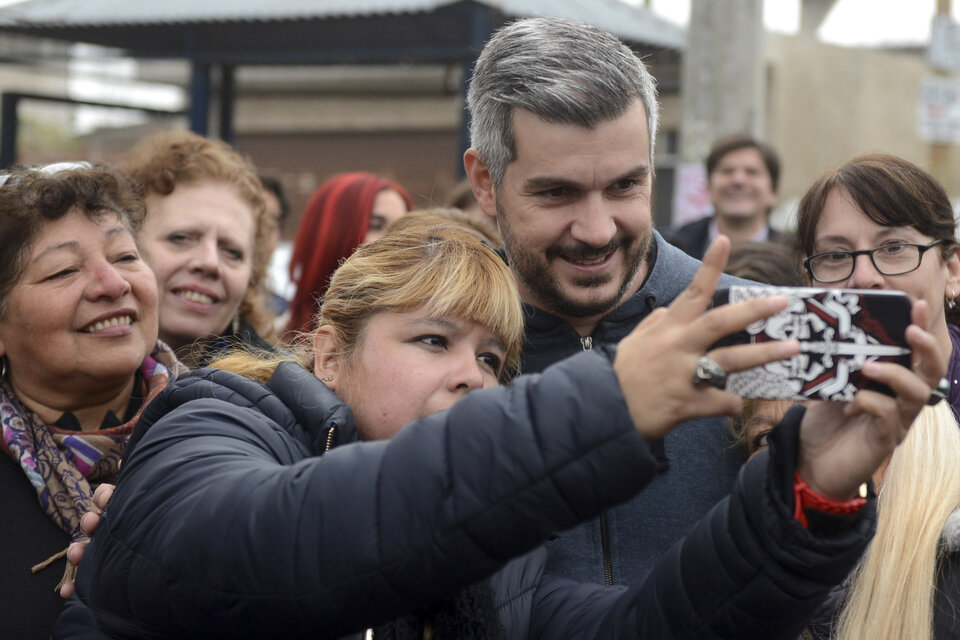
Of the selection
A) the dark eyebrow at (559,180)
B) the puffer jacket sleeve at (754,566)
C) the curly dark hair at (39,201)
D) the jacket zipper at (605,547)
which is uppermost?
the dark eyebrow at (559,180)

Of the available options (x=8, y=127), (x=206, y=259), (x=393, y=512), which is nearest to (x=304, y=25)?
(x=8, y=127)

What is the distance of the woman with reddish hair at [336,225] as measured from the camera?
4.90 m

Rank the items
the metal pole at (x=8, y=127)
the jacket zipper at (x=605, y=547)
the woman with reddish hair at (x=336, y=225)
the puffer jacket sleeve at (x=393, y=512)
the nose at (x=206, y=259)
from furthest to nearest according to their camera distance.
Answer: the metal pole at (x=8, y=127)
the woman with reddish hair at (x=336, y=225)
the nose at (x=206, y=259)
the jacket zipper at (x=605, y=547)
the puffer jacket sleeve at (x=393, y=512)

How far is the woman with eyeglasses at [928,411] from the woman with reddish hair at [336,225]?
2505 mm

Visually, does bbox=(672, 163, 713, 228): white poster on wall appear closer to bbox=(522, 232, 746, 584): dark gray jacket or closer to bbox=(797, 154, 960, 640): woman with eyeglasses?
bbox=(797, 154, 960, 640): woman with eyeglasses

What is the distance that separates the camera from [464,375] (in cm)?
215

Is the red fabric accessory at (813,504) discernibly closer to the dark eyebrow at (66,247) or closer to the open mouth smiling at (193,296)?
the dark eyebrow at (66,247)

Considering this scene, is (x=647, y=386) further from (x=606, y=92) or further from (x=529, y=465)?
(x=606, y=92)

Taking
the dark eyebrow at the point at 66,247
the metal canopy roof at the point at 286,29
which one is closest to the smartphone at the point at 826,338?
the dark eyebrow at the point at 66,247

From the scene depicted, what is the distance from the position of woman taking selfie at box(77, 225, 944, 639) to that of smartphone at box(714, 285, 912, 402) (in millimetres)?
41

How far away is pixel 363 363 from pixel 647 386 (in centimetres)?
86

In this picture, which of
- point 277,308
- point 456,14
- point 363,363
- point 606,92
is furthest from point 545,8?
point 363,363

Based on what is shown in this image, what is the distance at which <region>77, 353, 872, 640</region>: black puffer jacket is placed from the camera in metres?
1.50

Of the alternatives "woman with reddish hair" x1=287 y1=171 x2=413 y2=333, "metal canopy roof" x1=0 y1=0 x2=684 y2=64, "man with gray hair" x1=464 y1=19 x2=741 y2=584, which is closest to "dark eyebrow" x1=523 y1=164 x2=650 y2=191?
"man with gray hair" x1=464 y1=19 x2=741 y2=584
